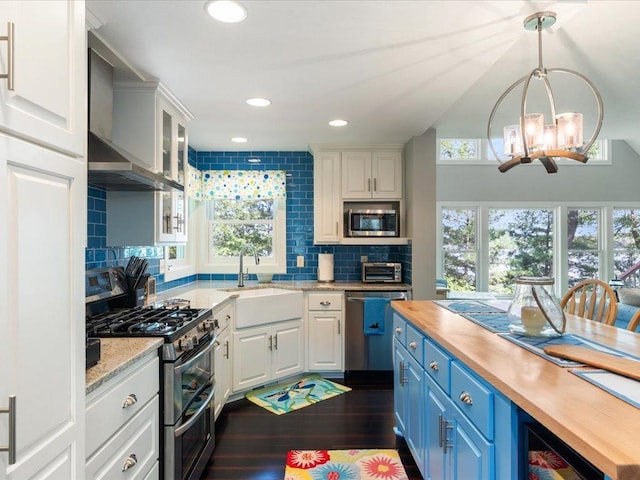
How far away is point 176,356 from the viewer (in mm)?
1825

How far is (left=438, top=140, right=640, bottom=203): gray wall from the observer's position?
20.6ft

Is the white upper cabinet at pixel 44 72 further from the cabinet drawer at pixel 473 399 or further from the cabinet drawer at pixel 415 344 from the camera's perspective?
the cabinet drawer at pixel 415 344

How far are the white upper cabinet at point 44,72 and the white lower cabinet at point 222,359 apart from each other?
185 centimetres

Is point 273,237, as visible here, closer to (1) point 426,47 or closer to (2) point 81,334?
(1) point 426,47

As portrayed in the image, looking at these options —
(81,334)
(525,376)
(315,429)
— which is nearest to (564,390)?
(525,376)

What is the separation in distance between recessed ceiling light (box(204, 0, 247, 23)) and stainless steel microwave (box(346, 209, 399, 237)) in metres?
2.54

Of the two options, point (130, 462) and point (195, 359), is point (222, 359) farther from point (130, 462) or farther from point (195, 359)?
point (130, 462)

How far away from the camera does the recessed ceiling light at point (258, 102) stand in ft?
9.20

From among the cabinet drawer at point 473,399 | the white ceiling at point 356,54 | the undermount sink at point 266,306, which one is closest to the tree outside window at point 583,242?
the white ceiling at point 356,54

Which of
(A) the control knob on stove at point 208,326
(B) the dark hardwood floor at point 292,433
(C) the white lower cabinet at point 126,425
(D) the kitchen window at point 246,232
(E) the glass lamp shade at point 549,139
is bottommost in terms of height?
(B) the dark hardwood floor at point 292,433

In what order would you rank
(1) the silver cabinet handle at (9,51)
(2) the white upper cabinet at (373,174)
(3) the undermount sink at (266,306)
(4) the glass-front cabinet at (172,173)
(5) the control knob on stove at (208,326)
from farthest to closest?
(2) the white upper cabinet at (373,174) < (3) the undermount sink at (266,306) < (4) the glass-front cabinet at (172,173) < (5) the control knob on stove at (208,326) < (1) the silver cabinet handle at (9,51)

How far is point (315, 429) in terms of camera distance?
279 cm

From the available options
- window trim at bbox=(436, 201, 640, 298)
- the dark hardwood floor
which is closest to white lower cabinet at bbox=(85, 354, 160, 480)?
the dark hardwood floor

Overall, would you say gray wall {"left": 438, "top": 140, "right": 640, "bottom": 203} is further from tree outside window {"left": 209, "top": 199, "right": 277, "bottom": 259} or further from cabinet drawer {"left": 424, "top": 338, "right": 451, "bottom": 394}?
cabinet drawer {"left": 424, "top": 338, "right": 451, "bottom": 394}
